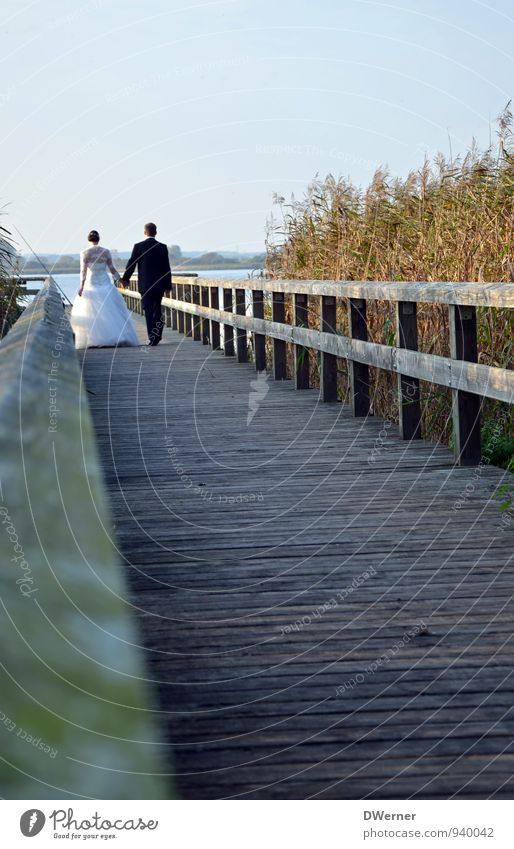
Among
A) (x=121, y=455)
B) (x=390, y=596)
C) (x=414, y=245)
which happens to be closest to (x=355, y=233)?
(x=414, y=245)

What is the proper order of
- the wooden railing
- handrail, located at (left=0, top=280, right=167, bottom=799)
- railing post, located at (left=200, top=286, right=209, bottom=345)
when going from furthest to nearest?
railing post, located at (left=200, top=286, right=209, bottom=345), the wooden railing, handrail, located at (left=0, top=280, right=167, bottom=799)

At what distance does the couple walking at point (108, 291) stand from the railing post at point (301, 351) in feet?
21.9

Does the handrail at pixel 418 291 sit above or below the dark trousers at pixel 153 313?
above

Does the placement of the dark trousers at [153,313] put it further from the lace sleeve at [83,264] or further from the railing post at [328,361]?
the railing post at [328,361]

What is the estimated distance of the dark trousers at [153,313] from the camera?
17.6m

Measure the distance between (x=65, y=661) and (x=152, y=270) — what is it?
16.9m

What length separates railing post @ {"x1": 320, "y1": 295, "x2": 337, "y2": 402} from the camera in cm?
927

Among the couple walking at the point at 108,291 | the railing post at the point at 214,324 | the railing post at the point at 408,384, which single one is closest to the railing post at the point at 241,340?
the railing post at the point at 214,324

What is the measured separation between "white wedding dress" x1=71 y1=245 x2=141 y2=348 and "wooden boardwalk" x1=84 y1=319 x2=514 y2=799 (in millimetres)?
9750

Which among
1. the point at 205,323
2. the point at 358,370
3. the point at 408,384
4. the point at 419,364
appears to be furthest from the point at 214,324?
the point at 419,364

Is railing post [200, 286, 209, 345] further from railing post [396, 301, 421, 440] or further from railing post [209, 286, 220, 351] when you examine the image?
railing post [396, 301, 421, 440]

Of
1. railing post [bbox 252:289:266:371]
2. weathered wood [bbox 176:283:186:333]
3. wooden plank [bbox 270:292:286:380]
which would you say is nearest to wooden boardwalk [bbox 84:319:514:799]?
wooden plank [bbox 270:292:286:380]

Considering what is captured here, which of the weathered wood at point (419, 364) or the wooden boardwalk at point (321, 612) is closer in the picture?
the wooden boardwalk at point (321, 612)

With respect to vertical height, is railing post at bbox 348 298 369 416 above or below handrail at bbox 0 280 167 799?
below
